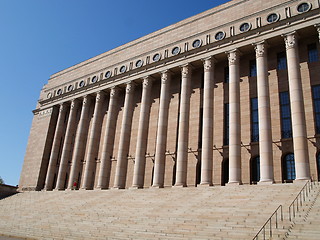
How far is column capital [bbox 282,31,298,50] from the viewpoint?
2642cm

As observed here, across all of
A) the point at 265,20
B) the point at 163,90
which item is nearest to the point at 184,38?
the point at 163,90

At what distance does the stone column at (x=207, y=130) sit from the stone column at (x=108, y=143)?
1324 centimetres

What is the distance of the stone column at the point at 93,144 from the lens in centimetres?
3703

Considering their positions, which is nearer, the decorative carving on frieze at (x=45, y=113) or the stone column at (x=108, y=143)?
the stone column at (x=108, y=143)

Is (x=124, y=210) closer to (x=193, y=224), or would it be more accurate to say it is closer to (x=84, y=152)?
(x=193, y=224)

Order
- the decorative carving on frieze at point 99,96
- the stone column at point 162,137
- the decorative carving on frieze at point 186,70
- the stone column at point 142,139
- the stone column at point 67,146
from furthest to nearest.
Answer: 1. the decorative carving on frieze at point 99,96
2. the stone column at point 67,146
3. the decorative carving on frieze at point 186,70
4. the stone column at point 142,139
5. the stone column at point 162,137

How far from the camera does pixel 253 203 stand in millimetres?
18172

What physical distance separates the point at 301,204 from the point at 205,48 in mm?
20153

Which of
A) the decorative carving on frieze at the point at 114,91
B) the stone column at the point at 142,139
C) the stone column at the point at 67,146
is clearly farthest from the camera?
the stone column at the point at 67,146

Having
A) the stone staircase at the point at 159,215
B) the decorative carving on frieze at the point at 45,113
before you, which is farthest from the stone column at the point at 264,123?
the decorative carving on frieze at the point at 45,113

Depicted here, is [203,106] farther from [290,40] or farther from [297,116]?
[290,40]

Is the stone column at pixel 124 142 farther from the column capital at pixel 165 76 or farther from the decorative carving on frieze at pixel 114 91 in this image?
the column capital at pixel 165 76

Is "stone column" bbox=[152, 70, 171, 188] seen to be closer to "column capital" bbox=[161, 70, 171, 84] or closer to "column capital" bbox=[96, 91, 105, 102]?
"column capital" bbox=[161, 70, 171, 84]

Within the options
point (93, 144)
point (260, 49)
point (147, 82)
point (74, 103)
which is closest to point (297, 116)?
point (260, 49)
